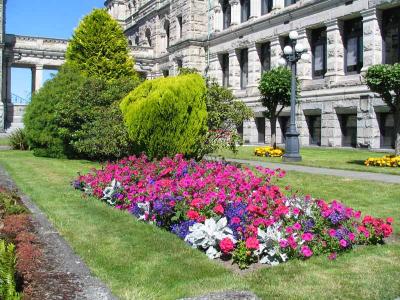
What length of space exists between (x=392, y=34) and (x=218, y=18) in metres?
18.5

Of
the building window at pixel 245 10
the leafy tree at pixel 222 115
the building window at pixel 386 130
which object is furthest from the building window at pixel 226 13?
the leafy tree at pixel 222 115

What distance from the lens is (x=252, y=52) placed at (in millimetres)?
36062

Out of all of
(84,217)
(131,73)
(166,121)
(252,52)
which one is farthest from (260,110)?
(84,217)

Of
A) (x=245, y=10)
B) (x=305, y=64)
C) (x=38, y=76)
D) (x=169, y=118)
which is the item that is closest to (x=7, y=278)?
(x=169, y=118)

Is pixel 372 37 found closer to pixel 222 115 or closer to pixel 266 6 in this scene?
pixel 266 6

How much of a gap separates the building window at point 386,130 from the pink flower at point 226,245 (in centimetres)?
2159

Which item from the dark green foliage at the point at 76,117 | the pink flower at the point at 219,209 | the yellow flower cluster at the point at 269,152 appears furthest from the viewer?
the yellow flower cluster at the point at 269,152

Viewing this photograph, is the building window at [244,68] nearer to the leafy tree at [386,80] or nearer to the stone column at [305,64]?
the stone column at [305,64]

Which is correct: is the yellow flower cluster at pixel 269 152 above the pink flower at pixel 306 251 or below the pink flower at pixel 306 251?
above

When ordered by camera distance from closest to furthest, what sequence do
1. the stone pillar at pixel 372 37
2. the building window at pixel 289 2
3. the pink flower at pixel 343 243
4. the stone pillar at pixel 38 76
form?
the pink flower at pixel 343 243 → the stone pillar at pixel 372 37 → the building window at pixel 289 2 → the stone pillar at pixel 38 76

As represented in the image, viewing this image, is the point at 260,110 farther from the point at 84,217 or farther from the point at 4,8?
the point at 4,8

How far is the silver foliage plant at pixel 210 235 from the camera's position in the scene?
591 centimetres

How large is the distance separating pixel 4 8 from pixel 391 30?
40.2 metres

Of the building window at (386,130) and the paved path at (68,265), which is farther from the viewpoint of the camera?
the building window at (386,130)
